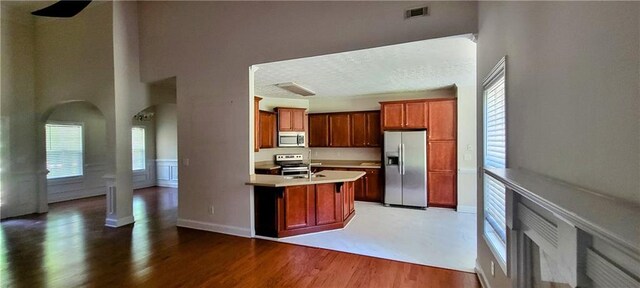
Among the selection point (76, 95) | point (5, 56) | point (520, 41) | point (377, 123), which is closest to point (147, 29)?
point (76, 95)

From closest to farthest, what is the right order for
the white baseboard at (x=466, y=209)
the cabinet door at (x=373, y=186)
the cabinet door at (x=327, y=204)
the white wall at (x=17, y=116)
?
the cabinet door at (x=327, y=204)
the white wall at (x=17, y=116)
the white baseboard at (x=466, y=209)
the cabinet door at (x=373, y=186)

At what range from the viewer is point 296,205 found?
3.98 meters

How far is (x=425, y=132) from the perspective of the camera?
547 cm

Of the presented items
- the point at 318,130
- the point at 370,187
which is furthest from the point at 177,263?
the point at 318,130

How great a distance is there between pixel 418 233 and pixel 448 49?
2.65 m

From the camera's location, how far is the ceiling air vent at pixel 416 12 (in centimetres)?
295

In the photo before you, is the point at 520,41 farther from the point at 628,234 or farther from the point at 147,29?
the point at 147,29

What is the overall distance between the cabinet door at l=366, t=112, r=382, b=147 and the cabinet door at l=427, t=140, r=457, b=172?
4.07 feet

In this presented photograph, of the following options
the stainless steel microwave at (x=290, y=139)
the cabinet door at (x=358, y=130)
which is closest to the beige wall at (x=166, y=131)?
the stainless steel microwave at (x=290, y=139)

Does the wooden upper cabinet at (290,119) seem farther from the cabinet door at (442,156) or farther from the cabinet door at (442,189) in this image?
the cabinet door at (442,189)

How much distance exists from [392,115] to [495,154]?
372 cm

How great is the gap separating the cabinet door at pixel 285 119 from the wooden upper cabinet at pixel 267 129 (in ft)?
0.49

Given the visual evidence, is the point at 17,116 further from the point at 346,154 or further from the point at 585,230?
the point at 585,230

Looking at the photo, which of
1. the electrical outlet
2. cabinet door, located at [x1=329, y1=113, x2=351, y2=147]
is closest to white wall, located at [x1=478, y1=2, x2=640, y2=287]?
the electrical outlet
